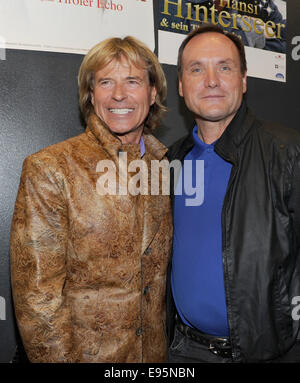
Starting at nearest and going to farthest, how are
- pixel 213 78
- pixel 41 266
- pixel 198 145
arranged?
pixel 41 266 → pixel 213 78 → pixel 198 145

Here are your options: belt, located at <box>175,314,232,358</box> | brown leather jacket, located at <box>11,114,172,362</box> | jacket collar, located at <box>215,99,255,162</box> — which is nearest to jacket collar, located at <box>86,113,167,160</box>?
brown leather jacket, located at <box>11,114,172,362</box>

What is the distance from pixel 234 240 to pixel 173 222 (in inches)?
12.7

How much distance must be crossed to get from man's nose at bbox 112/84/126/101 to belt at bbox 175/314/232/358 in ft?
3.07

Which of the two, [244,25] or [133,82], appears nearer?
[133,82]

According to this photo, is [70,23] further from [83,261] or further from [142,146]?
[83,261]

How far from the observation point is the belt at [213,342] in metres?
A: 1.41

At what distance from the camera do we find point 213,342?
1435 millimetres

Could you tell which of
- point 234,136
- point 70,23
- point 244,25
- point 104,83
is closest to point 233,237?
point 234,136

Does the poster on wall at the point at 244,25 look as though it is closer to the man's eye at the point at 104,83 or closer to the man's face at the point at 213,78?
the man's face at the point at 213,78

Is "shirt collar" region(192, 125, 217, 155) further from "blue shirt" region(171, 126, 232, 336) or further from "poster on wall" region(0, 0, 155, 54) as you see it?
"poster on wall" region(0, 0, 155, 54)

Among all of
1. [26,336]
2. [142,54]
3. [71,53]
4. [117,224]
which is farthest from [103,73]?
[26,336]

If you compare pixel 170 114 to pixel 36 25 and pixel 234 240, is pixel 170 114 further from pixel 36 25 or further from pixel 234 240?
pixel 234 240

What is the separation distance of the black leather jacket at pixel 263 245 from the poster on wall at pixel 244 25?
2.98 ft

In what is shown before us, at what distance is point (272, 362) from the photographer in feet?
4.48
